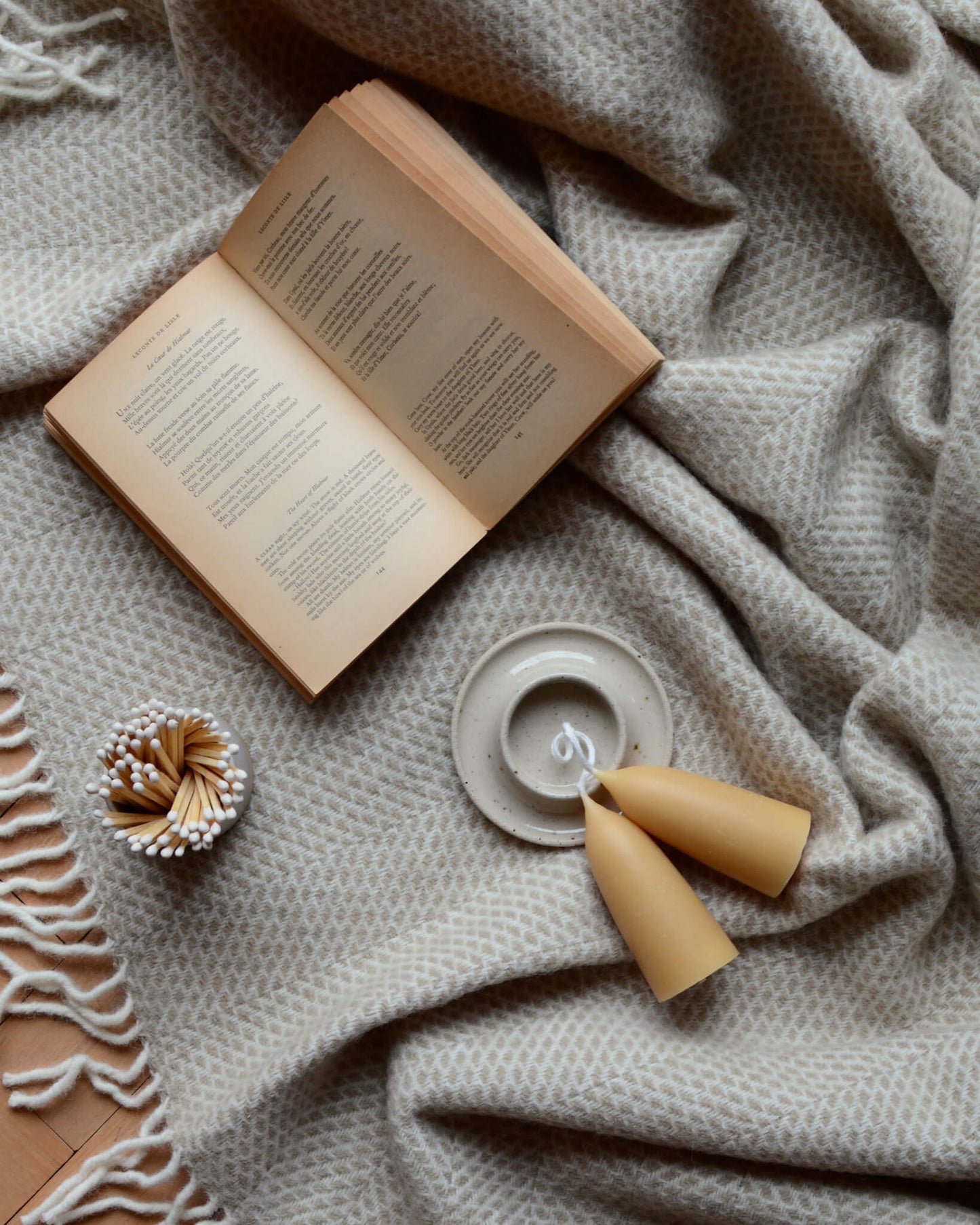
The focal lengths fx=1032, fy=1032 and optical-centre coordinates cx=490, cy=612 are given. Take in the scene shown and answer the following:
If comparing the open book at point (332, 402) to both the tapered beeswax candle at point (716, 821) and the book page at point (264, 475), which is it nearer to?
the book page at point (264, 475)

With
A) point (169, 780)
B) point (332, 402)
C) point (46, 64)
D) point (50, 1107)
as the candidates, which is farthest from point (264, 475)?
point (50, 1107)

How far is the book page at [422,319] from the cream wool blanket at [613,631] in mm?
55

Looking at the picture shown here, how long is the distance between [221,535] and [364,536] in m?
0.12

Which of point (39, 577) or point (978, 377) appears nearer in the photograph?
point (978, 377)

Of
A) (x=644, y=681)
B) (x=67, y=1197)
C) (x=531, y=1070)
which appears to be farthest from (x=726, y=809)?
(x=67, y=1197)

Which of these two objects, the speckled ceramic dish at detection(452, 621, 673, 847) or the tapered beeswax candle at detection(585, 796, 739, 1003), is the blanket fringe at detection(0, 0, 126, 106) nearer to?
the speckled ceramic dish at detection(452, 621, 673, 847)

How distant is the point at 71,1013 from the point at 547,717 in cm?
47

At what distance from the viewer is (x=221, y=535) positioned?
2.73 feet

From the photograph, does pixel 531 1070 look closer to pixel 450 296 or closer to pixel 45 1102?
pixel 45 1102

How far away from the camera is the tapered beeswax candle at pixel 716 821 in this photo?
0.78m

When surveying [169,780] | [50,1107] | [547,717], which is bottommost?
[50,1107]

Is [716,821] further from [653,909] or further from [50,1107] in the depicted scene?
[50,1107]

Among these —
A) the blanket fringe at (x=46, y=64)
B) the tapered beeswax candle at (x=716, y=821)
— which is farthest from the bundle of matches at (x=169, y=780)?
the blanket fringe at (x=46, y=64)

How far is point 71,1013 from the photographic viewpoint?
0.86 meters
